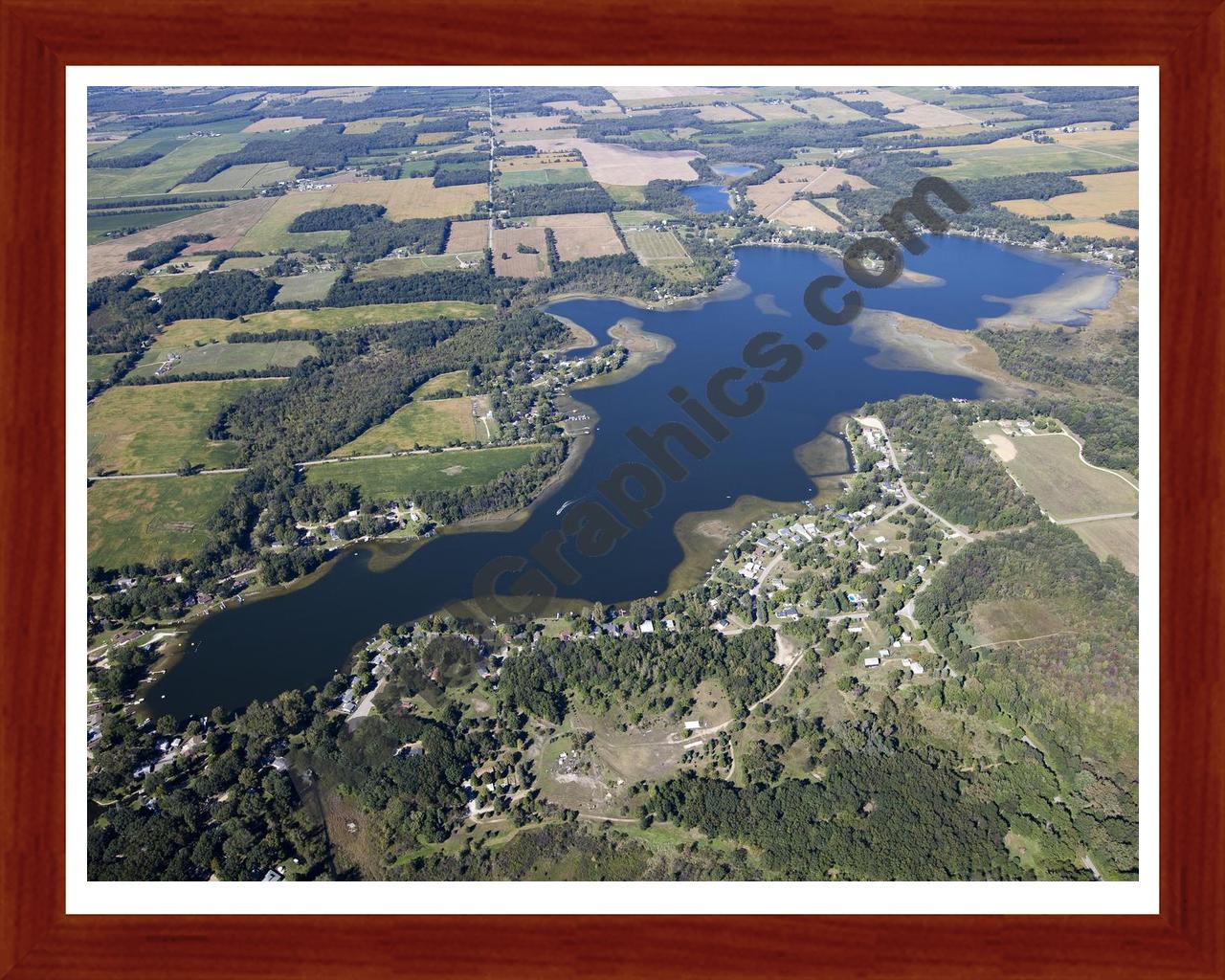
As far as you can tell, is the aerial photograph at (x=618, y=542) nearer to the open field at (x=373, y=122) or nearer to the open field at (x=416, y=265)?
the open field at (x=416, y=265)

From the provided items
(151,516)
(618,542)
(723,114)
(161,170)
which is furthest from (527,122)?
(618,542)

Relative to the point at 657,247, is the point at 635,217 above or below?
above

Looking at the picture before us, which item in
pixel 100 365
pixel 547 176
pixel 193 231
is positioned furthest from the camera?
pixel 547 176

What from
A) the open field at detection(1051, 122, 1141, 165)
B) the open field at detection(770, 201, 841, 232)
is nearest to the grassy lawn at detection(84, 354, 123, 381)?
the open field at detection(770, 201, 841, 232)

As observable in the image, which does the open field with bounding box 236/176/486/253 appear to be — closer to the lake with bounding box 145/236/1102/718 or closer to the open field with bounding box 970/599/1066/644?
the lake with bounding box 145/236/1102/718
